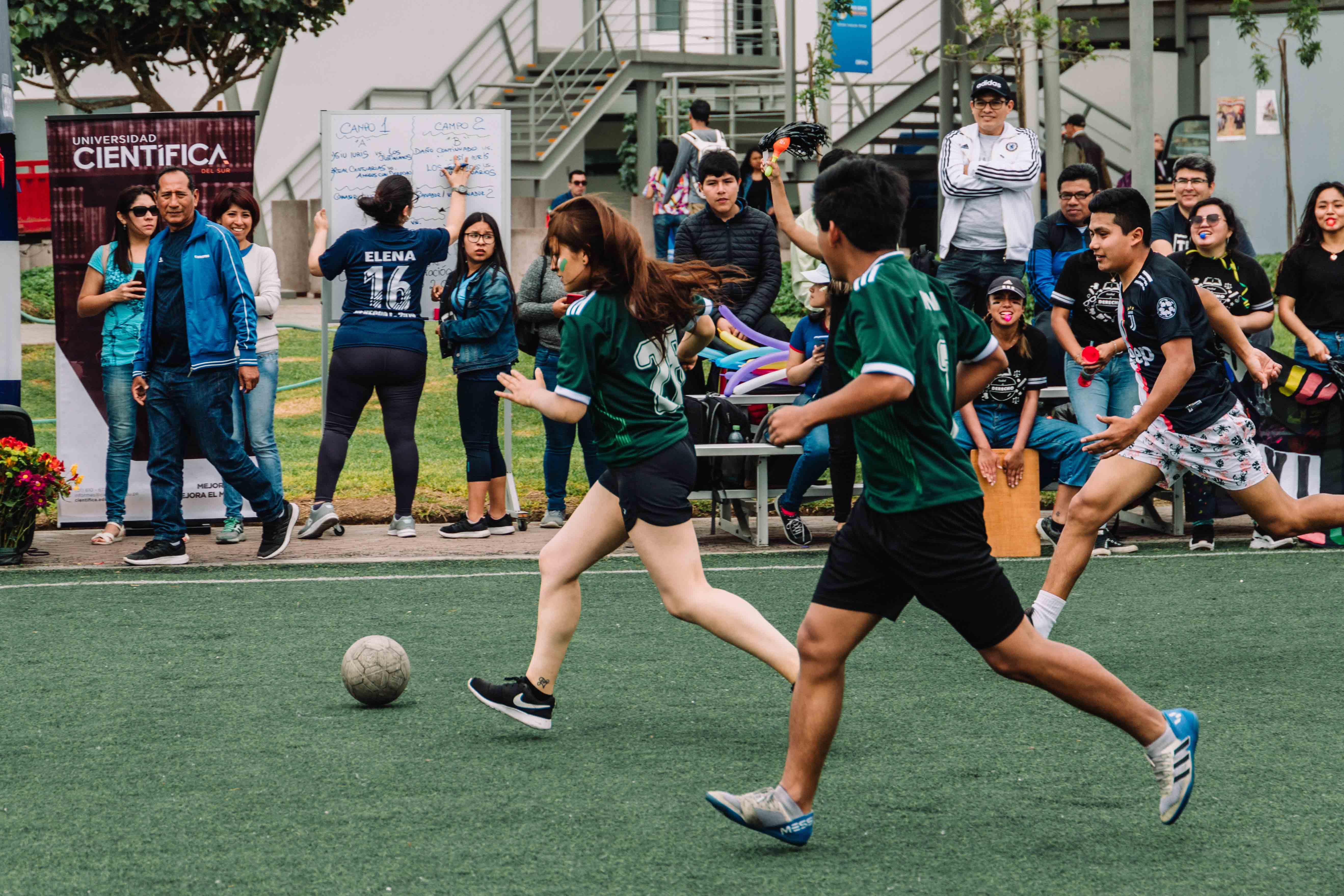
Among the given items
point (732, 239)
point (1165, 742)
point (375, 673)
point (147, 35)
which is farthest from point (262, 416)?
point (147, 35)

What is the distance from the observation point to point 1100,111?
20656mm

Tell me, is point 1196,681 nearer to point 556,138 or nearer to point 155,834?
point 155,834

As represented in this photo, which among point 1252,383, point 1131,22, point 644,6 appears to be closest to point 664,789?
point 1252,383

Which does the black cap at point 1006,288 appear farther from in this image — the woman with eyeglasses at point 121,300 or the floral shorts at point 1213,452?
the woman with eyeglasses at point 121,300

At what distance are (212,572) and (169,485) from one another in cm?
55

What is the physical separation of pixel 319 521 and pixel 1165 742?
642 centimetres

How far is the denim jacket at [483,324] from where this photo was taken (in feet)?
30.6

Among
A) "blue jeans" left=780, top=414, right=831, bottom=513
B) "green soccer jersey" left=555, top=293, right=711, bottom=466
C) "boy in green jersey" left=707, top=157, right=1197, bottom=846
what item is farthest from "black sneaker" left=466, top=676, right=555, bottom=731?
"blue jeans" left=780, top=414, right=831, bottom=513

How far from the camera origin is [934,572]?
3.92 m

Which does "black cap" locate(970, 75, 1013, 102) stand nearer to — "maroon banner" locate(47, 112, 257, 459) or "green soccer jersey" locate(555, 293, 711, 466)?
"maroon banner" locate(47, 112, 257, 459)

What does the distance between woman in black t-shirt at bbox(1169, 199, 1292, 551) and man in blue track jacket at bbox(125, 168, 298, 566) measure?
515 centimetres

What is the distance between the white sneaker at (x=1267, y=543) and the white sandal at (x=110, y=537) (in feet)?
22.2

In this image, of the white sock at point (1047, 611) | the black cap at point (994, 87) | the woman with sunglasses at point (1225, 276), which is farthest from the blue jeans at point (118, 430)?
the woman with sunglasses at point (1225, 276)

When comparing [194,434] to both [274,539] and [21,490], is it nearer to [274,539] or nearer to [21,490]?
[274,539]
